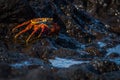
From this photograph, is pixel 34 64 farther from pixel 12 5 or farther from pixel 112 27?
pixel 112 27

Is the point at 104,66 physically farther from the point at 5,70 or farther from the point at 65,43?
the point at 65,43

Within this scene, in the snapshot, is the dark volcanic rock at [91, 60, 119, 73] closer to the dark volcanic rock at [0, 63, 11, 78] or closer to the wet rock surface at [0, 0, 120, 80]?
the wet rock surface at [0, 0, 120, 80]

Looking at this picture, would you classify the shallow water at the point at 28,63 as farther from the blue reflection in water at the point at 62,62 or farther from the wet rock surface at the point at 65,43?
the blue reflection in water at the point at 62,62

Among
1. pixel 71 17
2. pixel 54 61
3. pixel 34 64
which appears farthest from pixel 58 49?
pixel 71 17

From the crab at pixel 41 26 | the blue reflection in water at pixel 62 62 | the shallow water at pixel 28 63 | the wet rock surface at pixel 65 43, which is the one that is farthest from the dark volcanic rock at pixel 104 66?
the crab at pixel 41 26

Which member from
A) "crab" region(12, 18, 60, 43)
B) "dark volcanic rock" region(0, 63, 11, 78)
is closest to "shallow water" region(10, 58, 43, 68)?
"dark volcanic rock" region(0, 63, 11, 78)

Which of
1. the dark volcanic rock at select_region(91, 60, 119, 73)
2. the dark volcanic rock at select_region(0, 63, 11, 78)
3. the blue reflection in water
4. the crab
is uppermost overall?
the crab
